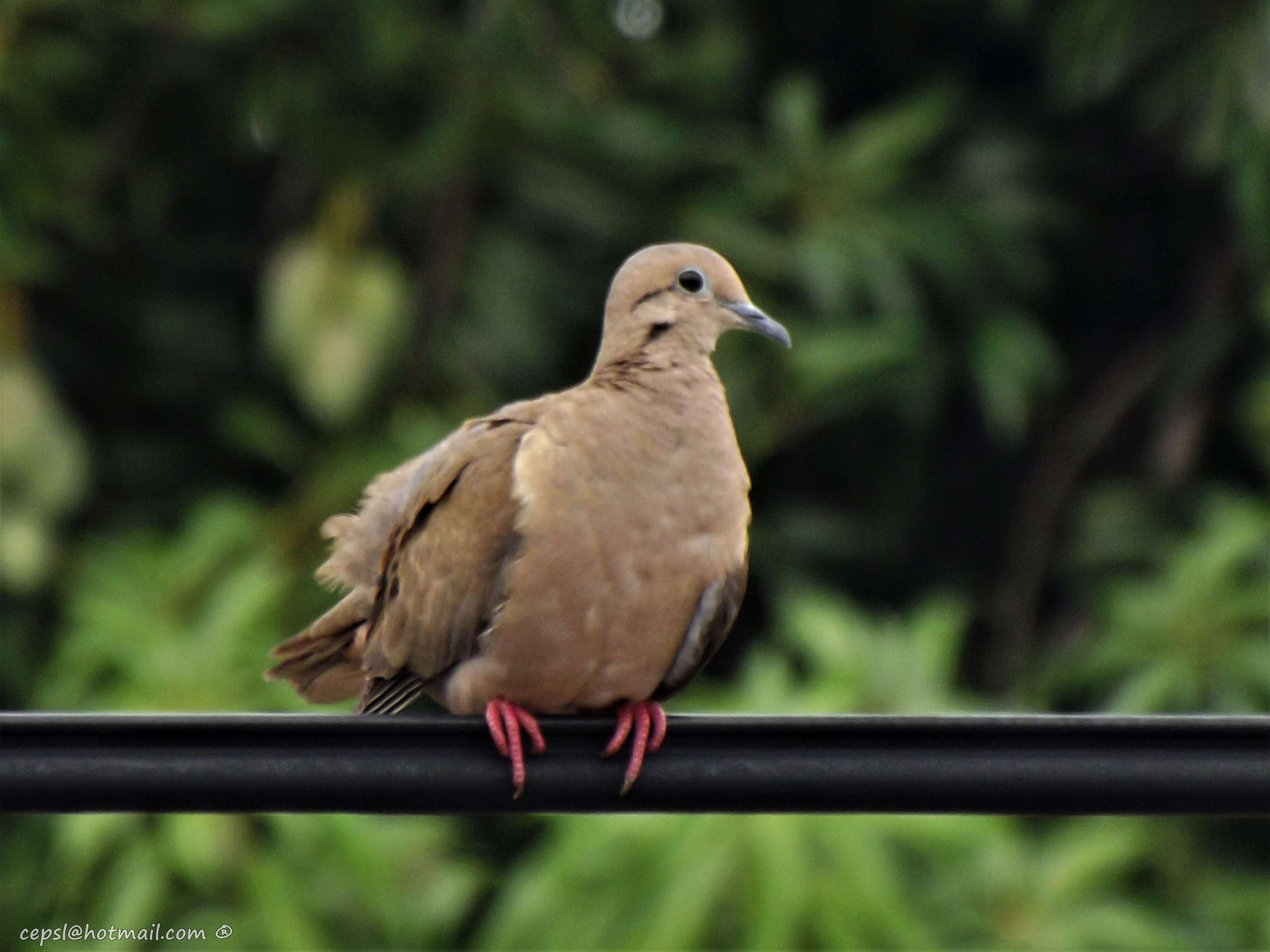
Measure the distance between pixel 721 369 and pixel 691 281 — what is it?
2378 mm

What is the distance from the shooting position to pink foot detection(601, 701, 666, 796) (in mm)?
1820

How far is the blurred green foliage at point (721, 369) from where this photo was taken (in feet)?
14.1

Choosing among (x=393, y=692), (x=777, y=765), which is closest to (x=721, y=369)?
(x=393, y=692)

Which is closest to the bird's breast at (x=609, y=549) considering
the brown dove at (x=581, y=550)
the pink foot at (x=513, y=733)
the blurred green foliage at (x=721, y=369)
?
the brown dove at (x=581, y=550)

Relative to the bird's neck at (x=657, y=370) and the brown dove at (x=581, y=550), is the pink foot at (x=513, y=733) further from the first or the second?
the bird's neck at (x=657, y=370)

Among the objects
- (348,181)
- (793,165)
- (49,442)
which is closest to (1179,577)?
(793,165)

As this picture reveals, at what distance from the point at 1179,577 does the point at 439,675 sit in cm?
277

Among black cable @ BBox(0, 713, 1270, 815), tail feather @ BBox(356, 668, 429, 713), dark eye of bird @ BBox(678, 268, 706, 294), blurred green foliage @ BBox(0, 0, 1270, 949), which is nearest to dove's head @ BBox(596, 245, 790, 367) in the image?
dark eye of bird @ BBox(678, 268, 706, 294)

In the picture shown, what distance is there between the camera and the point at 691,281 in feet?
9.03

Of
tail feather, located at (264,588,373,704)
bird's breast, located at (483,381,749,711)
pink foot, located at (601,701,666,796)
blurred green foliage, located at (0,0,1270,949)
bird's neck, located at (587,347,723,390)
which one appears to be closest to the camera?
pink foot, located at (601,701,666,796)

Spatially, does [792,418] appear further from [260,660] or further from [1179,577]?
[260,660]

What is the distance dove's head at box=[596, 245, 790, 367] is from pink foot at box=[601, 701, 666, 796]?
0.55 m

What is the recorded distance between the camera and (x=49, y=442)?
4.66 meters

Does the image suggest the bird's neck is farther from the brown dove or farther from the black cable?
the black cable
